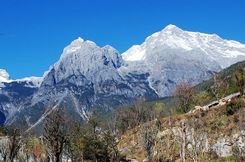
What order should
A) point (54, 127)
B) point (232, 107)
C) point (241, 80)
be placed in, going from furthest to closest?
1. point (241, 80)
2. point (232, 107)
3. point (54, 127)

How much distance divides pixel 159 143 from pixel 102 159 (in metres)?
15.5

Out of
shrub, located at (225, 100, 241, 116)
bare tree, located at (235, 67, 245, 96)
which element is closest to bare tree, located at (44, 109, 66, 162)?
shrub, located at (225, 100, 241, 116)

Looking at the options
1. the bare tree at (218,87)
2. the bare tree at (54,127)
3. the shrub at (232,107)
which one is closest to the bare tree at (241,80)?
the bare tree at (218,87)

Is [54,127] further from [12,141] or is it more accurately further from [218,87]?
[218,87]

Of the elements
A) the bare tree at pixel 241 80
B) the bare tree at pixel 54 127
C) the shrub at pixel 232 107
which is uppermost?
the bare tree at pixel 241 80

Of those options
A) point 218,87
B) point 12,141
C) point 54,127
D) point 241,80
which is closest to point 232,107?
point 241,80

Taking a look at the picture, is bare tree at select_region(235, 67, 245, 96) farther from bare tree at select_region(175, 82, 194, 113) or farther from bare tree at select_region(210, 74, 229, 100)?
bare tree at select_region(175, 82, 194, 113)

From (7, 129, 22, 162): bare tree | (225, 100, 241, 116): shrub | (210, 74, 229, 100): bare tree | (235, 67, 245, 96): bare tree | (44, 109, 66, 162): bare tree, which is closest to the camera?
(44, 109, 66, 162): bare tree

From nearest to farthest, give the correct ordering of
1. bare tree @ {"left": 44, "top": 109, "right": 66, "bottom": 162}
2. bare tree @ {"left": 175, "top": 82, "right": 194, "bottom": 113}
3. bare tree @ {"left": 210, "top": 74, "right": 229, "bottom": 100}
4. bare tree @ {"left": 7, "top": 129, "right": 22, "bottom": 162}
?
bare tree @ {"left": 44, "top": 109, "right": 66, "bottom": 162}
bare tree @ {"left": 7, "top": 129, "right": 22, "bottom": 162}
bare tree @ {"left": 210, "top": 74, "right": 229, "bottom": 100}
bare tree @ {"left": 175, "top": 82, "right": 194, "bottom": 113}

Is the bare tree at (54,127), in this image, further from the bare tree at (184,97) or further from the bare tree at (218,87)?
the bare tree at (184,97)

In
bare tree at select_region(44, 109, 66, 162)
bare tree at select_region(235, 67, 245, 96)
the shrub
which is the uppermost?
bare tree at select_region(235, 67, 245, 96)

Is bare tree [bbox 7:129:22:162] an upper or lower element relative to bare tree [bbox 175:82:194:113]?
lower

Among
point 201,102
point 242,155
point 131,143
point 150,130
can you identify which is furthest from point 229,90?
point 242,155

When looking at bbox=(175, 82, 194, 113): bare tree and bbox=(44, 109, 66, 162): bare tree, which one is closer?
bbox=(44, 109, 66, 162): bare tree
